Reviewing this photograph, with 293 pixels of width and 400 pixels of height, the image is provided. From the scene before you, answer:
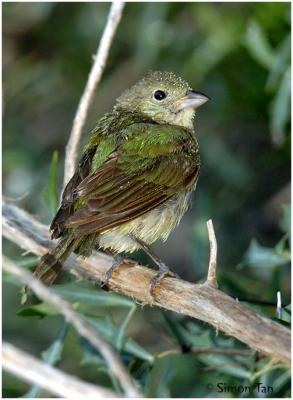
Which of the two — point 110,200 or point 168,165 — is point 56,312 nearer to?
point 110,200

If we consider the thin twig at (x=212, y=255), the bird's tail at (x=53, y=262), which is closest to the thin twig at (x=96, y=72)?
the bird's tail at (x=53, y=262)

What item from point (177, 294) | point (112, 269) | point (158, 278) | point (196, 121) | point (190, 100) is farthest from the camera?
point (196, 121)

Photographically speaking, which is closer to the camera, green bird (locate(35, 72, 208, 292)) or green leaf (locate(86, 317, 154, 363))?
green bird (locate(35, 72, 208, 292))

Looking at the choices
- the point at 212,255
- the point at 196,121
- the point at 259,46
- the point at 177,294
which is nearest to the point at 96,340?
the point at 212,255

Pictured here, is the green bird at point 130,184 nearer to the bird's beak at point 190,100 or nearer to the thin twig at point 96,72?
the bird's beak at point 190,100

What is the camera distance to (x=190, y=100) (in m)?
5.34

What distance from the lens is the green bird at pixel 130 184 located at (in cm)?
416

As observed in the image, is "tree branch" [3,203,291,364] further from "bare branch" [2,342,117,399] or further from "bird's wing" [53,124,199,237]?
"bare branch" [2,342,117,399]

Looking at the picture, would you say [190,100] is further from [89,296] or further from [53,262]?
[53,262]

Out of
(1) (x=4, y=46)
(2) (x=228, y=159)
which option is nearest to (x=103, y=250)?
(2) (x=228, y=159)

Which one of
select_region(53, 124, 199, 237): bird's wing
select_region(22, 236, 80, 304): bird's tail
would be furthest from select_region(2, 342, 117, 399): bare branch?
select_region(53, 124, 199, 237): bird's wing

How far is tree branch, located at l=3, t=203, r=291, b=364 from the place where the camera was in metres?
3.42

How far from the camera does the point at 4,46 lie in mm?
7602

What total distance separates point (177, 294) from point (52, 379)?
1442mm
